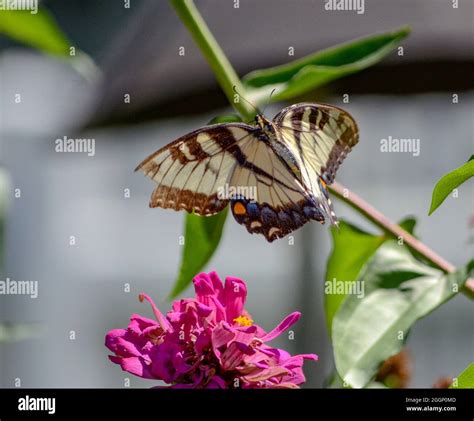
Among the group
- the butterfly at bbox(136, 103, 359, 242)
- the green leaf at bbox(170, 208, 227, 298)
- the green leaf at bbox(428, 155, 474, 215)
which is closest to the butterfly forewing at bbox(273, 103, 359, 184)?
the butterfly at bbox(136, 103, 359, 242)

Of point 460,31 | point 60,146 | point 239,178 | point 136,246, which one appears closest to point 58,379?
point 136,246

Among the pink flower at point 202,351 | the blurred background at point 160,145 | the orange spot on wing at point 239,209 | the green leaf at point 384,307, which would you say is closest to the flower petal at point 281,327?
the pink flower at point 202,351

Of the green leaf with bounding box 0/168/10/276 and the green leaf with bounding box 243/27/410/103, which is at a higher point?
the green leaf with bounding box 243/27/410/103

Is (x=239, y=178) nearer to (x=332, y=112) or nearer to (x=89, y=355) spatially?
(x=332, y=112)

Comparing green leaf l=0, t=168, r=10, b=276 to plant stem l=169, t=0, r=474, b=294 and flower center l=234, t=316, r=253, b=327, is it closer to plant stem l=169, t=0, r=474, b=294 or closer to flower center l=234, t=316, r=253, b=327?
plant stem l=169, t=0, r=474, b=294

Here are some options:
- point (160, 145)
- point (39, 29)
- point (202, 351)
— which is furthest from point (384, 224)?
point (160, 145)

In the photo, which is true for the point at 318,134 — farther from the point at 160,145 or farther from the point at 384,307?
the point at 160,145

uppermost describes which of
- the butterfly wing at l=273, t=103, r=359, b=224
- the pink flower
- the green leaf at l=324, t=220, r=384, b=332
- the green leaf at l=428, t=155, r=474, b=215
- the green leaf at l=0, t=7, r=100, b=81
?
the green leaf at l=0, t=7, r=100, b=81
